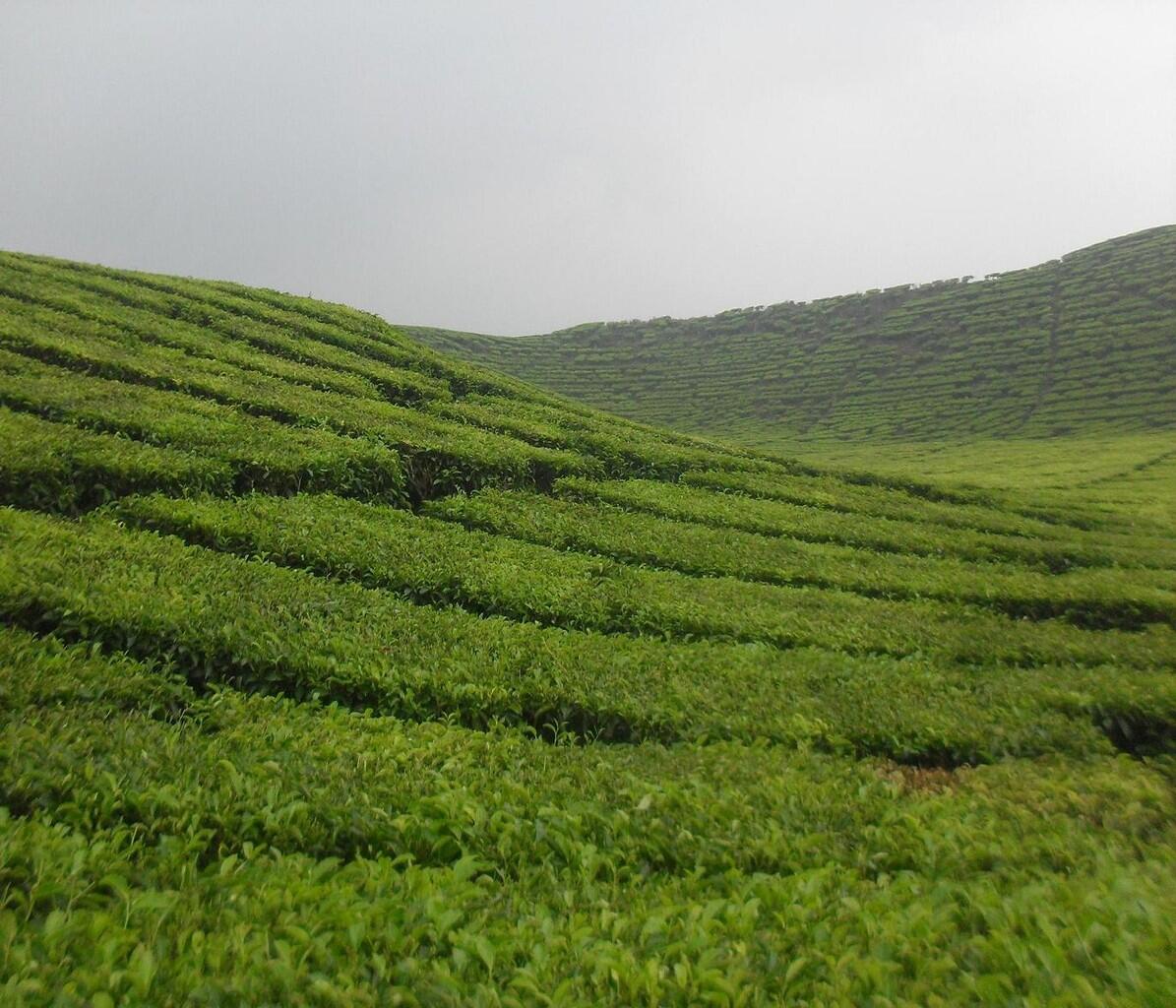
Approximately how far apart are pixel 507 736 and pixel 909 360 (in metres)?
66.6

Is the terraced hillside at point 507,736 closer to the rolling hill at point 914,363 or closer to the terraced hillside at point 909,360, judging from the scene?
the rolling hill at point 914,363

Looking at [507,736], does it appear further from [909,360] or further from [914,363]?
[909,360]

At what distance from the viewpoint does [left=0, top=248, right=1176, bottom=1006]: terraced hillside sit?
13.2ft

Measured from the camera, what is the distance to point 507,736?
7086 mm

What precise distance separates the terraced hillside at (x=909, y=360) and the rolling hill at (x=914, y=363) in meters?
0.17

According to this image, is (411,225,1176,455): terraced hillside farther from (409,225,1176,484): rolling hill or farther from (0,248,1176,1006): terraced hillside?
(0,248,1176,1006): terraced hillside

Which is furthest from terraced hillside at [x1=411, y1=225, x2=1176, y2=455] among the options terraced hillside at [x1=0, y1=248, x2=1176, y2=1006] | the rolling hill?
terraced hillside at [x1=0, y1=248, x2=1176, y2=1006]

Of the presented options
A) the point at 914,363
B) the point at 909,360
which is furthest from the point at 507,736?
the point at 909,360

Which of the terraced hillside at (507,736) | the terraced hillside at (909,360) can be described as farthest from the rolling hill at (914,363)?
the terraced hillside at (507,736)

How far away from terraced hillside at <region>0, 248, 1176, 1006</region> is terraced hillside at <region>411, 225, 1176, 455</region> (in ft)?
133

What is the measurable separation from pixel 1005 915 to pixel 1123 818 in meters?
2.25

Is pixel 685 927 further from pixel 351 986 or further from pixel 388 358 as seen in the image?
pixel 388 358

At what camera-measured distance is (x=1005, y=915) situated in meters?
4.43

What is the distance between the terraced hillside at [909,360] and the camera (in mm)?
53656
